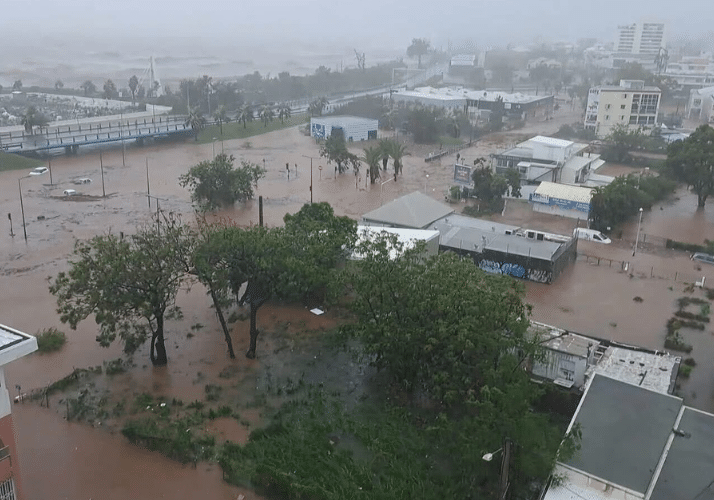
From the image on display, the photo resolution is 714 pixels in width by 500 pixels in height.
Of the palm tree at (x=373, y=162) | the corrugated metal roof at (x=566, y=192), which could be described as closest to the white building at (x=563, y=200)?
the corrugated metal roof at (x=566, y=192)

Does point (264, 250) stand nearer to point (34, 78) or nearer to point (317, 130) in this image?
point (317, 130)

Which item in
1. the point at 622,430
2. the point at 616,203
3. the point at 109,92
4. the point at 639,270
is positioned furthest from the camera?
the point at 109,92

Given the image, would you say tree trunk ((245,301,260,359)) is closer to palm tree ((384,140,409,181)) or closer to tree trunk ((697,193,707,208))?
palm tree ((384,140,409,181))

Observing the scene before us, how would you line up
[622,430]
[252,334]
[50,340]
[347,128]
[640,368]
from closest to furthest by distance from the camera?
[622,430], [640,368], [252,334], [50,340], [347,128]

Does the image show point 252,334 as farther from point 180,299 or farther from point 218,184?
point 218,184

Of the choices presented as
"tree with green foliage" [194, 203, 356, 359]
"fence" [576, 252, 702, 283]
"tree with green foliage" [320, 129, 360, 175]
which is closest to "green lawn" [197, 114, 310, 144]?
"tree with green foliage" [320, 129, 360, 175]

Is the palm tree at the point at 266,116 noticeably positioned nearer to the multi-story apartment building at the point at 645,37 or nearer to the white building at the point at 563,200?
the white building at the point at 563,200

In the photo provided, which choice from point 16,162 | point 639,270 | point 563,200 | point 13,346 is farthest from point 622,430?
point 16,162
